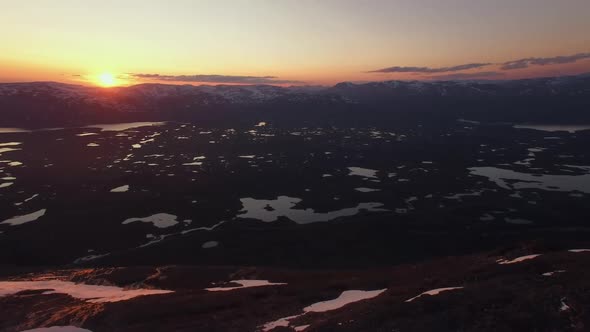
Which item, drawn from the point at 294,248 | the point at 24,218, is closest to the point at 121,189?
the point at 24,218

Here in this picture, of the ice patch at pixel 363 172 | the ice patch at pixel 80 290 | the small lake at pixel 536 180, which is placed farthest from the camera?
the ice patch at pixel 363 172

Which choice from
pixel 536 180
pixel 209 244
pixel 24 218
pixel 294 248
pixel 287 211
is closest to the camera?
pixel 294 248

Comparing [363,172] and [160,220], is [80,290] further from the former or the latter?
[363,172]

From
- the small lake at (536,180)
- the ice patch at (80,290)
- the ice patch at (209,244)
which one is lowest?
the ice patch at (209,244)

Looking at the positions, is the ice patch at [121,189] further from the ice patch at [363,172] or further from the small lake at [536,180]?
the small lake at [536,180]

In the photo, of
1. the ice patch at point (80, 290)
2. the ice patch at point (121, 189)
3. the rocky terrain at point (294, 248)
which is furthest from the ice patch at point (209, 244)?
the ice patch at point (121, 189)

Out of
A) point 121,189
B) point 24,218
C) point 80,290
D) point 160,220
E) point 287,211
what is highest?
point 80,290

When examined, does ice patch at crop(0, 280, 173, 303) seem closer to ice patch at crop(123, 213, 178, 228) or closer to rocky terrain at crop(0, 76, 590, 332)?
rocky terrain at crop(0, 76, 590, 332)

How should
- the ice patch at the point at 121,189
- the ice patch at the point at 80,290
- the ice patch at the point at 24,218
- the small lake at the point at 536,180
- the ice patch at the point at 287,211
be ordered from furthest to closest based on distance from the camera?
the ice patch at the point at 121,189
the small lake at the point at 536,180
the ice patch at the point at 287,211
the ice patch at the point at 24,218
the ice patch at the point at 80,290

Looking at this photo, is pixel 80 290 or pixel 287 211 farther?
pixel 287 211

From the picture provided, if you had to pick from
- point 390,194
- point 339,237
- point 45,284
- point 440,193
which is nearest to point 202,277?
point 45,284

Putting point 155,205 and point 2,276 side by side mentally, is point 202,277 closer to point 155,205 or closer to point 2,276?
point 2,276
